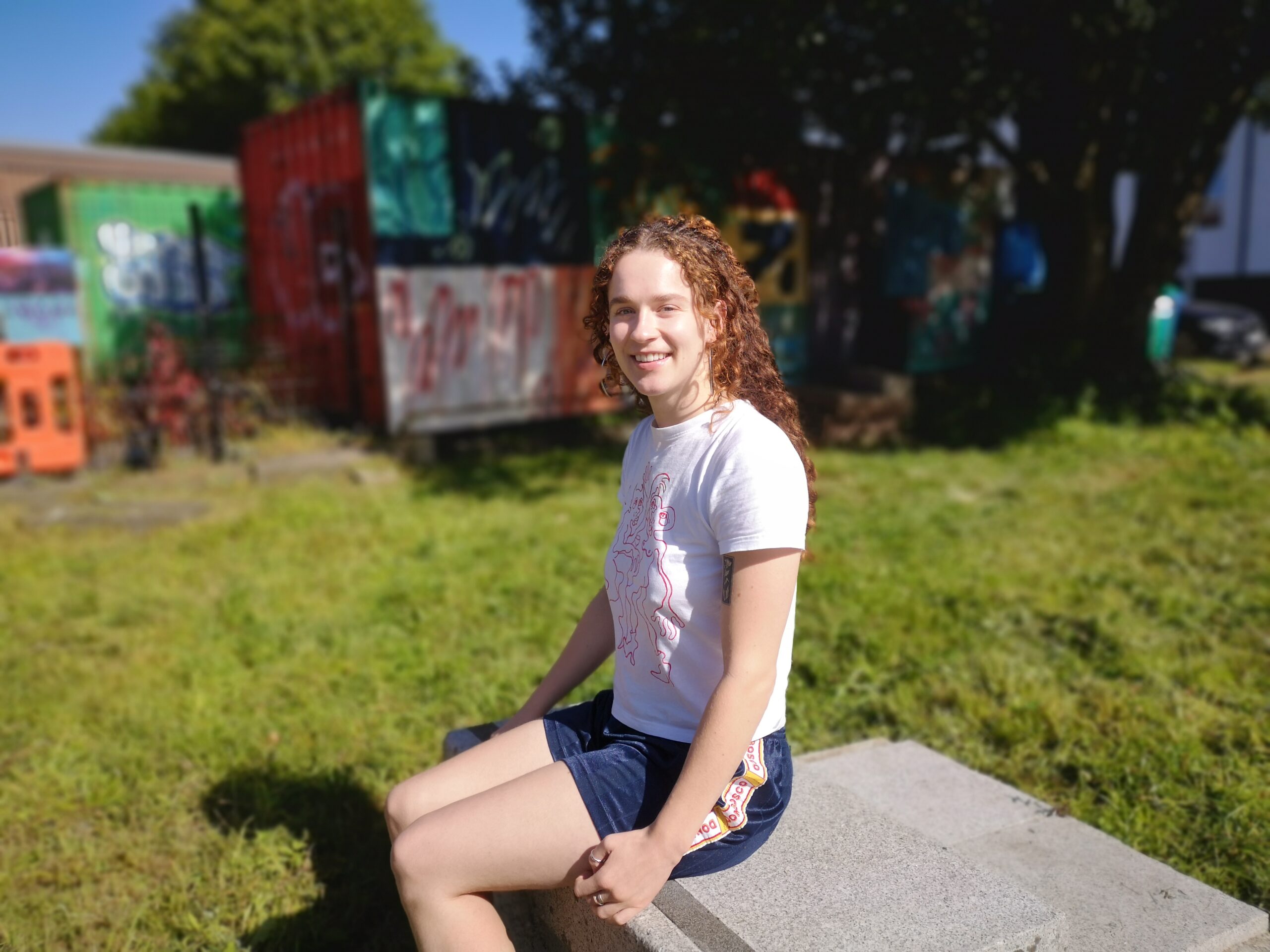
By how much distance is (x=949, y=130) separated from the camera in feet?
31.3

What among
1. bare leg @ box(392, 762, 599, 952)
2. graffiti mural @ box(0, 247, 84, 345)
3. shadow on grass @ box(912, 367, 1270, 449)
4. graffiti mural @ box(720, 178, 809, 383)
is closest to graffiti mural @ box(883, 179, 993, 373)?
graffiti mural @ box(720, 178, 809, 383)

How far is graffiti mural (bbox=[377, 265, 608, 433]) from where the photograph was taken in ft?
28.3

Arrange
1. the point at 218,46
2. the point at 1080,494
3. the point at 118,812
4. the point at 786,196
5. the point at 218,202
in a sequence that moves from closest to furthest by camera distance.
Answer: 1. the point at 118,812
2. the point at 1080,494
3. the point at 786,196
4. the point at 218,202
5. the point at 218,46

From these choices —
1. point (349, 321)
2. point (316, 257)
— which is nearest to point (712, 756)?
point (349, 321)

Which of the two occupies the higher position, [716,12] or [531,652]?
[716,12]

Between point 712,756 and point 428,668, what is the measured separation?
2.71 meters

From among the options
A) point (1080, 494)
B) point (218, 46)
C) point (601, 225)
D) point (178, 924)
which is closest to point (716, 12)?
point (601, 225)

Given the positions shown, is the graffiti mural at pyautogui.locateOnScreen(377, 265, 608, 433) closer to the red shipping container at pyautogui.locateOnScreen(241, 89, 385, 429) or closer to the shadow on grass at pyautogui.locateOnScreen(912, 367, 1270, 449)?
the red shipping container at pyautogui.locateOnScreen(241, 89, 385, 429)

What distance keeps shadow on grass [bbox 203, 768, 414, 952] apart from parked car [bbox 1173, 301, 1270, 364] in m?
16.7

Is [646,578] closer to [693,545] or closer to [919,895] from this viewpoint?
[693,545]

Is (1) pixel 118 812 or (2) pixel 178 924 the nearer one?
(2) pixel 178 924

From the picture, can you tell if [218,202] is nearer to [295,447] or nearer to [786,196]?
[295,447]

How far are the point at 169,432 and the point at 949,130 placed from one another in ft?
25.6

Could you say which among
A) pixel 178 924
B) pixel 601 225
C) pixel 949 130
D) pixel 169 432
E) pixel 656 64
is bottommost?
pixel 178 924
